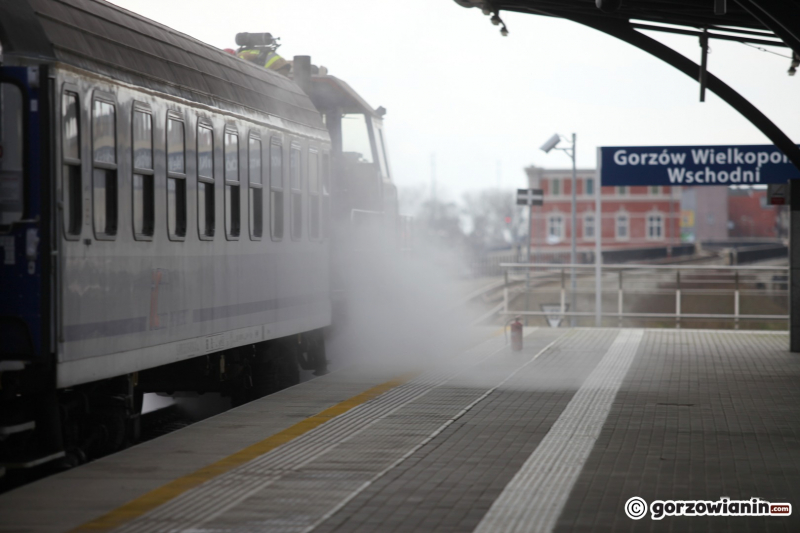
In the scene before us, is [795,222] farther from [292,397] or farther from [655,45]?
[292,397]

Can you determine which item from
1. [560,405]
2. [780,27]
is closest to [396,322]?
[560,405]

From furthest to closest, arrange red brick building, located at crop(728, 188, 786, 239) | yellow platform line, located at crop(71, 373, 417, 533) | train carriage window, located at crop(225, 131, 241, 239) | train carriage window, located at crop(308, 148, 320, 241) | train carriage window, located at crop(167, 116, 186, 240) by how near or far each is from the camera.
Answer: red brick building, located at crop(728, 188, 786, 239)
train carriage window, located at crop(308, 148, 320, 241)
train carriage window, located at crop(225, 131, 241, 239)
train carriage window, located at crop(167, 116, 186, 240)
yellow platform line, located at crop(71, 373, 417, 533)

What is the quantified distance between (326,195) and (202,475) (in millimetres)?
6890

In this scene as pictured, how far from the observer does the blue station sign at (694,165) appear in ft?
58.3

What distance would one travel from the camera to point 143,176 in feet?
27.9

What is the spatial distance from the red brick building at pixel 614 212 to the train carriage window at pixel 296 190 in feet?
249

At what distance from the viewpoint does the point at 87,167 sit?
7.52 meters

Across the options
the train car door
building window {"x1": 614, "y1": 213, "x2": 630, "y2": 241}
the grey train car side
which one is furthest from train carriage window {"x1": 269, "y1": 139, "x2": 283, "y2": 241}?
building window {"x1": 614, "y1": 213, "x2": 630, "y2": 241}

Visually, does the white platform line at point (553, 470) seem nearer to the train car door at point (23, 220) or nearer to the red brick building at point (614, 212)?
the train car door at point (23, 220)

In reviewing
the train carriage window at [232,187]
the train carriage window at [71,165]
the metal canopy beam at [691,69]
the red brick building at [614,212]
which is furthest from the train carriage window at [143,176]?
the red brick building at [614,212]

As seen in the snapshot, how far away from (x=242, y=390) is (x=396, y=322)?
6026 millimetres

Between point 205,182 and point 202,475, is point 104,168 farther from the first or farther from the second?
A: point 202,475

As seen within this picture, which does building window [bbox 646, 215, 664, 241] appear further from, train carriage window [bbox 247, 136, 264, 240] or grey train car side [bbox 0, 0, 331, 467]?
train carriage window [bbox 247, 136, 264, 240]

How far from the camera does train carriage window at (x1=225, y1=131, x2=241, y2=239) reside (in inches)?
403
